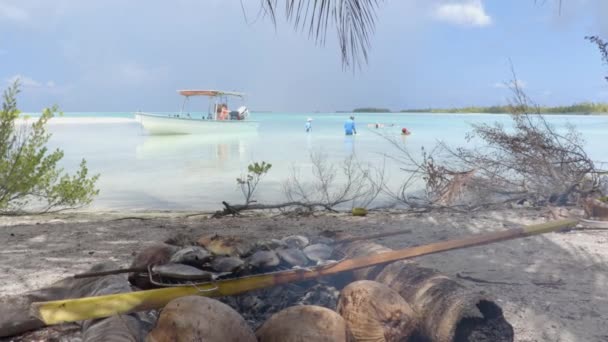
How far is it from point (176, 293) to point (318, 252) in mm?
885

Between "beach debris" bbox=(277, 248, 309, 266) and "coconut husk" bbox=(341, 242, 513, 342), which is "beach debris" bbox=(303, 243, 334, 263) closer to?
"beach debris" bbox=(277, 248, 309, 266)

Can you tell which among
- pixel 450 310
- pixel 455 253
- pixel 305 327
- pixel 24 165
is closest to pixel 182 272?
pixel 305 327

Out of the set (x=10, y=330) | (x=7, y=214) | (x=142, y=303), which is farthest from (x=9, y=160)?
(x=142, y=303)

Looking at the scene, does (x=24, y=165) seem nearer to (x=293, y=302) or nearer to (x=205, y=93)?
(x=293, y=302)

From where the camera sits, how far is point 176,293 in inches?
73.4

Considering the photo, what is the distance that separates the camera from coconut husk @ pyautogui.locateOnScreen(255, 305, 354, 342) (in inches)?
68.7

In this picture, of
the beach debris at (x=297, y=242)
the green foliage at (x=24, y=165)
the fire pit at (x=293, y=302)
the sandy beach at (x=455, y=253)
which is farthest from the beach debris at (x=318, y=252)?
the green foliage at (x=24, y=165)

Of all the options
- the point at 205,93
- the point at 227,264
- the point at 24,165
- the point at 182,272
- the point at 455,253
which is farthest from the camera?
the point at 205,93

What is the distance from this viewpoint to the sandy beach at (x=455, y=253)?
2789 mm

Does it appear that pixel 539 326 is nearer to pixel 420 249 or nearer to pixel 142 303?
pixel 420 249

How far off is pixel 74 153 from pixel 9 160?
14908 millimetres

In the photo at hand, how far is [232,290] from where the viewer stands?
199cm

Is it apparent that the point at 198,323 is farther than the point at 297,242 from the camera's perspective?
No

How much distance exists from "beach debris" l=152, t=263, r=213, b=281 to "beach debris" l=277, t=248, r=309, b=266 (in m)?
0.47
